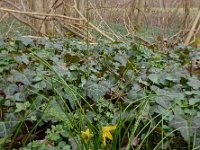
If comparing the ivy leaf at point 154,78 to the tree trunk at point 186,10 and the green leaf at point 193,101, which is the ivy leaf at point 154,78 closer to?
the green leaf at point 193,101

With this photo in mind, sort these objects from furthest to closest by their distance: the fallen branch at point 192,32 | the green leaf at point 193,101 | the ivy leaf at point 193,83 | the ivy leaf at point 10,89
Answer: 1. the fallen branch at point 192,32
2. the ivy leaf at point 193,83
3. the ivy leaf at point 10,89
4. the green leaf at point 193,101

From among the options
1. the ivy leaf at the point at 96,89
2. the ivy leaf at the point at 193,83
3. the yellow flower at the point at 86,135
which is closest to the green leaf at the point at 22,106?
the ivy leaf at the point at 96,89

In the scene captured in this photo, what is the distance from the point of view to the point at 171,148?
1526 mm

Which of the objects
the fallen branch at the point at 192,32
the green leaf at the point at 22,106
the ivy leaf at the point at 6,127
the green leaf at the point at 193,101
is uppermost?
the green leaf at the point at 22,106

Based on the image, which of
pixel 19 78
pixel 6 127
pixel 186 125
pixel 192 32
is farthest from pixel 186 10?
pixel 6 127

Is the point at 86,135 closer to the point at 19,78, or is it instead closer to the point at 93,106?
the point at 93,106

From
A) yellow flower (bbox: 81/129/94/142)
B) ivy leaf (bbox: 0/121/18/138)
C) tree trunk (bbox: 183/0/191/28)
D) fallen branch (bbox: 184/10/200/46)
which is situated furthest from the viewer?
tree trunk (bbox: 183/0/191/28)

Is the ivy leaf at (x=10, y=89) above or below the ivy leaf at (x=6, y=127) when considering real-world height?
above

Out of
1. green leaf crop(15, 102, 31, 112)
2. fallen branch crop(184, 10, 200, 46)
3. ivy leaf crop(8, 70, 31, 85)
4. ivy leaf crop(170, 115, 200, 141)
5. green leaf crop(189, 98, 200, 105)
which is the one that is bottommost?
fallen branch crop(184, 10, 200, 46)

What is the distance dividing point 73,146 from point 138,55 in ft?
5.71

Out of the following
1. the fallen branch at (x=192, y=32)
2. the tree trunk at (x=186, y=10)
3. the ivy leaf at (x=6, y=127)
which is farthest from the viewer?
the tree trunk at (x=186, y=10)

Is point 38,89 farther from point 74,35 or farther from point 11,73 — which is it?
point 74,35

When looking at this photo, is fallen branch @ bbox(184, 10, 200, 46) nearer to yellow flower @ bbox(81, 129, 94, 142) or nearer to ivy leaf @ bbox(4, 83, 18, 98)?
ivy leaf @ bbox(4, 83, 18, 98)

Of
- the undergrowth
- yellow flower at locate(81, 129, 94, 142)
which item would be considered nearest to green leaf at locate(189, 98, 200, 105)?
the undergrowth
